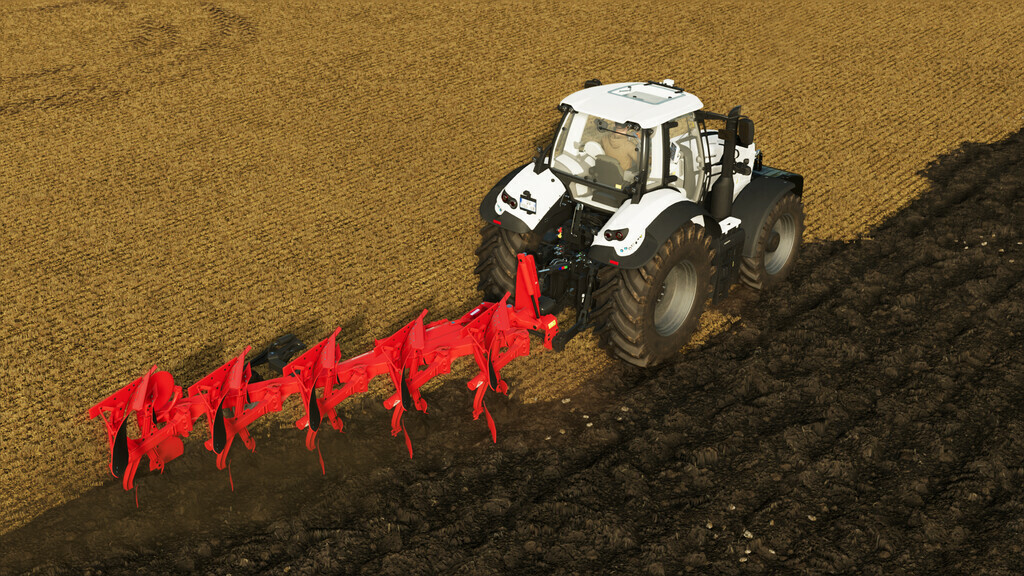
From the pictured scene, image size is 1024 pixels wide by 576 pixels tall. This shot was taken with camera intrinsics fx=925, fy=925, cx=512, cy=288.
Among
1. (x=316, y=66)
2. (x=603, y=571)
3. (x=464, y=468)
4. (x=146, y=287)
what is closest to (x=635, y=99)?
(x=464, y=468)

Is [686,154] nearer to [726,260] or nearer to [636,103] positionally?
[636,103]

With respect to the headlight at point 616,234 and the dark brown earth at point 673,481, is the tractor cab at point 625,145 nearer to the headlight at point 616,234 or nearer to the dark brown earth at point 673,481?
the headlight at point 616,234

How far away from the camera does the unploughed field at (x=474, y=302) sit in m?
6.81

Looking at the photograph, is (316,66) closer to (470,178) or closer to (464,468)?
(470,178)

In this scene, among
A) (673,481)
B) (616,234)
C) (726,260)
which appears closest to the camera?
(673,481)

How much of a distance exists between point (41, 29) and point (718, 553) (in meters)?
17.6

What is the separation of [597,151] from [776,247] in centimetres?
244

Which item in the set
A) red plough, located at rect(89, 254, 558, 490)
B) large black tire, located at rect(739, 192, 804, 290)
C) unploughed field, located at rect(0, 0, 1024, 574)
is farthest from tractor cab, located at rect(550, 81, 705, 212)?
unploughed field, located at rect(0, 0, 1024, 574)

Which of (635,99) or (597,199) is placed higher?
(635,99)

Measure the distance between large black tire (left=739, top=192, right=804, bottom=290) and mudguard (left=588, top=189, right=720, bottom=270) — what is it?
1365mm

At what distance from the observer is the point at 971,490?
6906 millimetres

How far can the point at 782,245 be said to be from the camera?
984 cm

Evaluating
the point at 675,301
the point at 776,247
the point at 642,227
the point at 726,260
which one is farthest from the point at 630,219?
the point at 776,247

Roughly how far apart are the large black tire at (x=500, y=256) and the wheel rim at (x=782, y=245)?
2.78m
